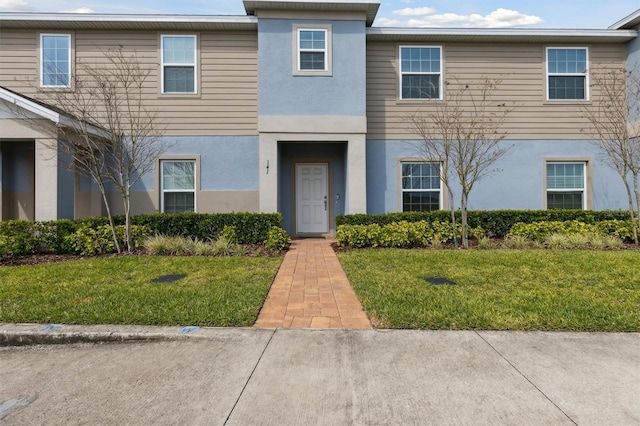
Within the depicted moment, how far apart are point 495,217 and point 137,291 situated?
8.99 metres

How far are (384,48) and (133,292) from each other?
978cm

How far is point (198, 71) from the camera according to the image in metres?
11.2

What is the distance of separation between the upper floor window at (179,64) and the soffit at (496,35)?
5.23 meters

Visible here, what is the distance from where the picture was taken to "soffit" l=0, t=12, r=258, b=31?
1057 centimetres

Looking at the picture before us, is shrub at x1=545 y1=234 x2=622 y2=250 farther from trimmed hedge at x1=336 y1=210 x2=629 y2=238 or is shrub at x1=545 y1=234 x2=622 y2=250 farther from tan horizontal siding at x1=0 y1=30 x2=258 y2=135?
tan horizontal siding at x1=0 y1=30 x2=258 y2=135

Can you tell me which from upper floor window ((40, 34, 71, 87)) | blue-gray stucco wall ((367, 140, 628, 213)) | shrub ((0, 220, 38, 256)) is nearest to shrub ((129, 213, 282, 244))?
shrub ((0, 220, 38, 256))

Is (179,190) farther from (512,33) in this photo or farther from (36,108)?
(512,33)

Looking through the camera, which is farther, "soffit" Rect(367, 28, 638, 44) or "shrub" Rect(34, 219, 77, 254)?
"soffit" Rect(367, 28, 638, 44)

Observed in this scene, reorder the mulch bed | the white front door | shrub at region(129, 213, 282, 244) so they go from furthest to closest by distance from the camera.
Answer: the white front door < shrub at region(129, 213, 282, 244) < the mulch bed

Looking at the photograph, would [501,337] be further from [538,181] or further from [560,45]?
[560,45]

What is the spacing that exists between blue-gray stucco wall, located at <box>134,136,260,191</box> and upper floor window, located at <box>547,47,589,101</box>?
30.4ft

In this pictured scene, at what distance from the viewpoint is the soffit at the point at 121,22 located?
1057 centimetres

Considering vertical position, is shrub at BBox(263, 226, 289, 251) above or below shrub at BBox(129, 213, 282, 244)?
below

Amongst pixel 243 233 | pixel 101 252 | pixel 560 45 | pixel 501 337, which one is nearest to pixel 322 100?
pixel 243 233
